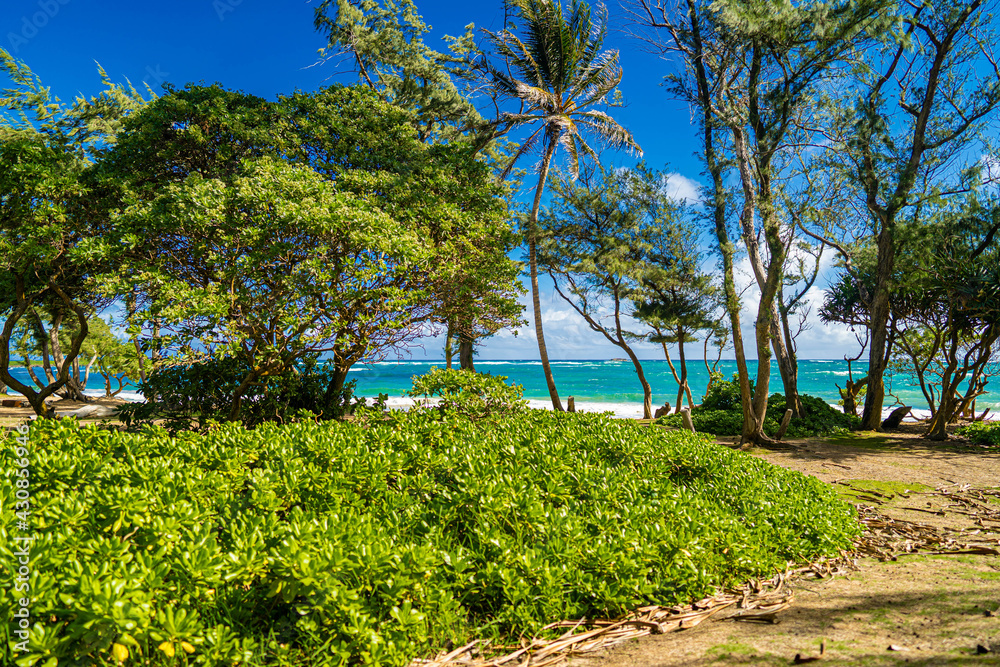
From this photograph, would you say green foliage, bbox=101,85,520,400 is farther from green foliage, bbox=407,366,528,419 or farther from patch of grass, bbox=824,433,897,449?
patch of grass, bbox=824,433,897,449

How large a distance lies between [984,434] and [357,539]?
16994mm

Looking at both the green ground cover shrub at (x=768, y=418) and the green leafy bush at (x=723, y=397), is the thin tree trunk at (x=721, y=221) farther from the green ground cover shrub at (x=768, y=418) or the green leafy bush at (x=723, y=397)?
the green leafy bush at (x=723, y=397)

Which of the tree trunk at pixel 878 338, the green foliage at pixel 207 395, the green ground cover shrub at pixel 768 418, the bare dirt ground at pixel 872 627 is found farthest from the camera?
the tree trunk at pixel 878 338

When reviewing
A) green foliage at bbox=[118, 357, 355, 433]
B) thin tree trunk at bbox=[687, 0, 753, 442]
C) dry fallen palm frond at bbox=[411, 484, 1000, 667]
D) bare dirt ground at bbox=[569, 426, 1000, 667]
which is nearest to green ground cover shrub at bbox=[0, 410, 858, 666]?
dry fallen palm frond at bbox=[411, 484, 1000, 667]

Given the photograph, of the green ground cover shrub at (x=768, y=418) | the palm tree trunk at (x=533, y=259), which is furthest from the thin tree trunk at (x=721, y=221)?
the palm tree trunk at (x=533, y=259)

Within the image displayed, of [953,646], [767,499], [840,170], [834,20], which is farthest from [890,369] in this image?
A: [953,646]

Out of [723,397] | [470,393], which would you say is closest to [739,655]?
[470,393]

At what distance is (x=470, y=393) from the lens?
7.53m

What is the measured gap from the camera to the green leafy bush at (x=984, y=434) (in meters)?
12.4

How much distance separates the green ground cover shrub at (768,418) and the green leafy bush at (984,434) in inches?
111

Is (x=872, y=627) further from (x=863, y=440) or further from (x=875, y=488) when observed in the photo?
(x=863, y=440)

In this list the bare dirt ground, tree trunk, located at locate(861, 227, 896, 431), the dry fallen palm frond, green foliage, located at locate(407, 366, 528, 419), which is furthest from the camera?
tree trunk, located at locate(861, 227, 896, 431)

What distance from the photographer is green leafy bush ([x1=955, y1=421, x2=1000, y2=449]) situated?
12.4 meters

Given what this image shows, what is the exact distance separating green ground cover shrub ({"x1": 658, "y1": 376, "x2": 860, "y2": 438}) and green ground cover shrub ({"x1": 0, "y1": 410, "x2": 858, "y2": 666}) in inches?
407
